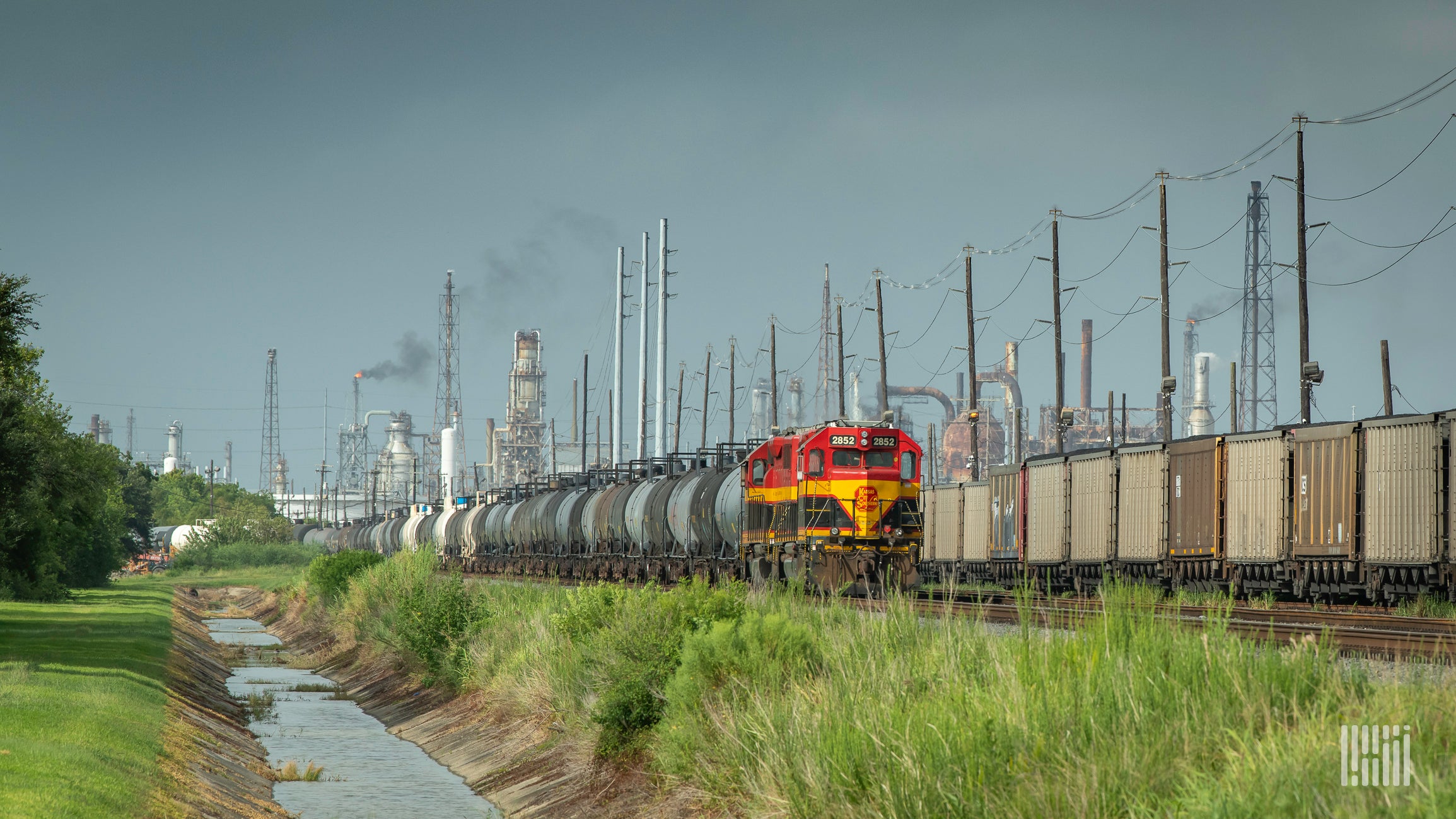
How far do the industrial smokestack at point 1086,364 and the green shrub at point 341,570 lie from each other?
13387cm

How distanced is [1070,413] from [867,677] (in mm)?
35186

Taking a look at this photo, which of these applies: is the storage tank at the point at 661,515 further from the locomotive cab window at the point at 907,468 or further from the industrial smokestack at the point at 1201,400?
the industrial smokestack at the point at 1201,400

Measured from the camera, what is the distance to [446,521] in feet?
278

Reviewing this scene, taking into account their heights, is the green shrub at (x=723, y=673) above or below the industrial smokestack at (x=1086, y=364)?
below

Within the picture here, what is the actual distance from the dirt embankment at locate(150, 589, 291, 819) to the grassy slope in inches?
12.4

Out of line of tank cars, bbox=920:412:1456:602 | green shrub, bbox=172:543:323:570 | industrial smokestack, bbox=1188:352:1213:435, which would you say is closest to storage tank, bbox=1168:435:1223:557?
line of tank cars, bbox=920:412:1456:602

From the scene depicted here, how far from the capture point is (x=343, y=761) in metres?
23.8

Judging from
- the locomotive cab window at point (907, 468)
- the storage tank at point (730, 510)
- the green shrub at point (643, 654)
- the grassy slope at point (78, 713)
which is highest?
the locomotive cab window at point (907, 468)

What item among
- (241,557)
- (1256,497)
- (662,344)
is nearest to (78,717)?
(1256,497)

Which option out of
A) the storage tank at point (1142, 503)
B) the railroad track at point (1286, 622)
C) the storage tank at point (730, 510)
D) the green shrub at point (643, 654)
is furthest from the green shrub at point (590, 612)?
the storage tank at point (1142, 503)

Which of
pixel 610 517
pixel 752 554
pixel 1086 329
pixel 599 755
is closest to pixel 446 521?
pixel 610 517

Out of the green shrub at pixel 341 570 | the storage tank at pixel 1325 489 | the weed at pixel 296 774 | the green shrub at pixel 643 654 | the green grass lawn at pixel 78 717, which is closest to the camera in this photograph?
the green grass lawn at pixel 78 717

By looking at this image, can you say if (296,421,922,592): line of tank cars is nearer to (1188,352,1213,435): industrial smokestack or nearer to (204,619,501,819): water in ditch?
(204,619,501,819): water in ditch

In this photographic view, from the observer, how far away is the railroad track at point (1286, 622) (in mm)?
10656
